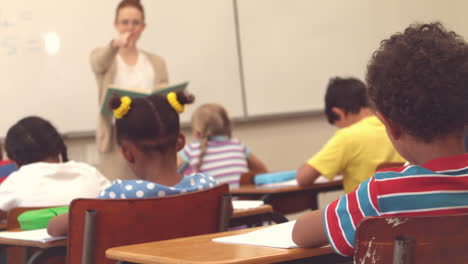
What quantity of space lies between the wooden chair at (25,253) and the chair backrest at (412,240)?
1.11 m

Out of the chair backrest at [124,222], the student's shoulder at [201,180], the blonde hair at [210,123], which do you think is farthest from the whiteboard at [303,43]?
the chair backrest at [124,222]

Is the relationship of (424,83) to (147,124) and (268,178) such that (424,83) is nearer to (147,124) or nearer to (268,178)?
(147,124)

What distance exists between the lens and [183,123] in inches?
212

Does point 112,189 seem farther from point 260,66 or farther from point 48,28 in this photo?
point 260,66

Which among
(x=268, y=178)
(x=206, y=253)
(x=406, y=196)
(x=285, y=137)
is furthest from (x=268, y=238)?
(x=285, y=137)

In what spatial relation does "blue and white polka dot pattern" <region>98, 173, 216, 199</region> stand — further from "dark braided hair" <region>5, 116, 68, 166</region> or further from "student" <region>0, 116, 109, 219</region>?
"dark braided hair" <region>5, 116, 68, 166</region>

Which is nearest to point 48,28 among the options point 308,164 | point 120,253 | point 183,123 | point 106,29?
point 106,29

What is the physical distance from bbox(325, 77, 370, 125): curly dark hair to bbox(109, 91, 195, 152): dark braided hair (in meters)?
1.71

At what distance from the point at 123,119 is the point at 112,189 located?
0.93 ft

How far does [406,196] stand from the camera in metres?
1.27

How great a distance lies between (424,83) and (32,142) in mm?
2050

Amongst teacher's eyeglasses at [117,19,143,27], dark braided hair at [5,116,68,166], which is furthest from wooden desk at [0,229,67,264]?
teacher's eyeglasses at [117,19,143,27]

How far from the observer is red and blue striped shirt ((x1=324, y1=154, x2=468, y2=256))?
1268 millimetres

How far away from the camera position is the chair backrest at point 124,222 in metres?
1.90
